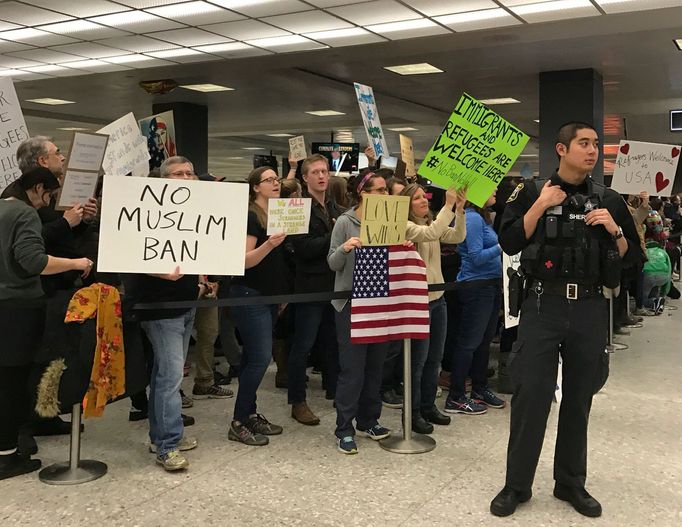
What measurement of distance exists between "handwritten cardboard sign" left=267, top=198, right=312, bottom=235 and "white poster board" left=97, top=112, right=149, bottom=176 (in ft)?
4.03

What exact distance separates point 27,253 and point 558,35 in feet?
21.4

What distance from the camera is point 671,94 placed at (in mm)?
11867

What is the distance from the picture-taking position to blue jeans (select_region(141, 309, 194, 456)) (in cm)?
340

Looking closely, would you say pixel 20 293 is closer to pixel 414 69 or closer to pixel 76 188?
pixel 76 188

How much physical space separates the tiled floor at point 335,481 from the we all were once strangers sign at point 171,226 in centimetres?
100

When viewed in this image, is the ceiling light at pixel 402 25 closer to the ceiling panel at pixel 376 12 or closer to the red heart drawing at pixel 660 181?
the ceiling panel at pixel 376 12

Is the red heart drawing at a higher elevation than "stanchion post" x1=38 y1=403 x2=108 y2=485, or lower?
higher

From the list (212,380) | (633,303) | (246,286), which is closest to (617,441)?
(246,286)

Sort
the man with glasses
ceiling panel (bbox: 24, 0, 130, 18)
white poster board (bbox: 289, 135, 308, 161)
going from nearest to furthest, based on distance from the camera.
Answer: the man with glasses < white poster board (bbox: 289, 135, 308, 161) < ceiling panel (bbox: 24, 0, 130, 18)

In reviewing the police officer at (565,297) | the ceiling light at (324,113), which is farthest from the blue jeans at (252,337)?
the ceiling light at (324,113)

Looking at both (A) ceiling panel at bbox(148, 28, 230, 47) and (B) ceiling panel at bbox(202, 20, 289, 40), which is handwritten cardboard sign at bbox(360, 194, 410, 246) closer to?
(B) ceiling panel at bbox(202, 20, 289, 40)

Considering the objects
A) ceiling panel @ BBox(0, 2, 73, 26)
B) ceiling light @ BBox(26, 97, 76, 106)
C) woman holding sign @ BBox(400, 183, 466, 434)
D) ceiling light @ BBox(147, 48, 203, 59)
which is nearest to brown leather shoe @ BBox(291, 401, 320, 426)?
woman holding sign @ BBox(400, 183, 466, 434)

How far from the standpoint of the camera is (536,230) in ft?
9.58

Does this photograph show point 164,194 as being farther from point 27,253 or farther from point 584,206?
point 584,206
